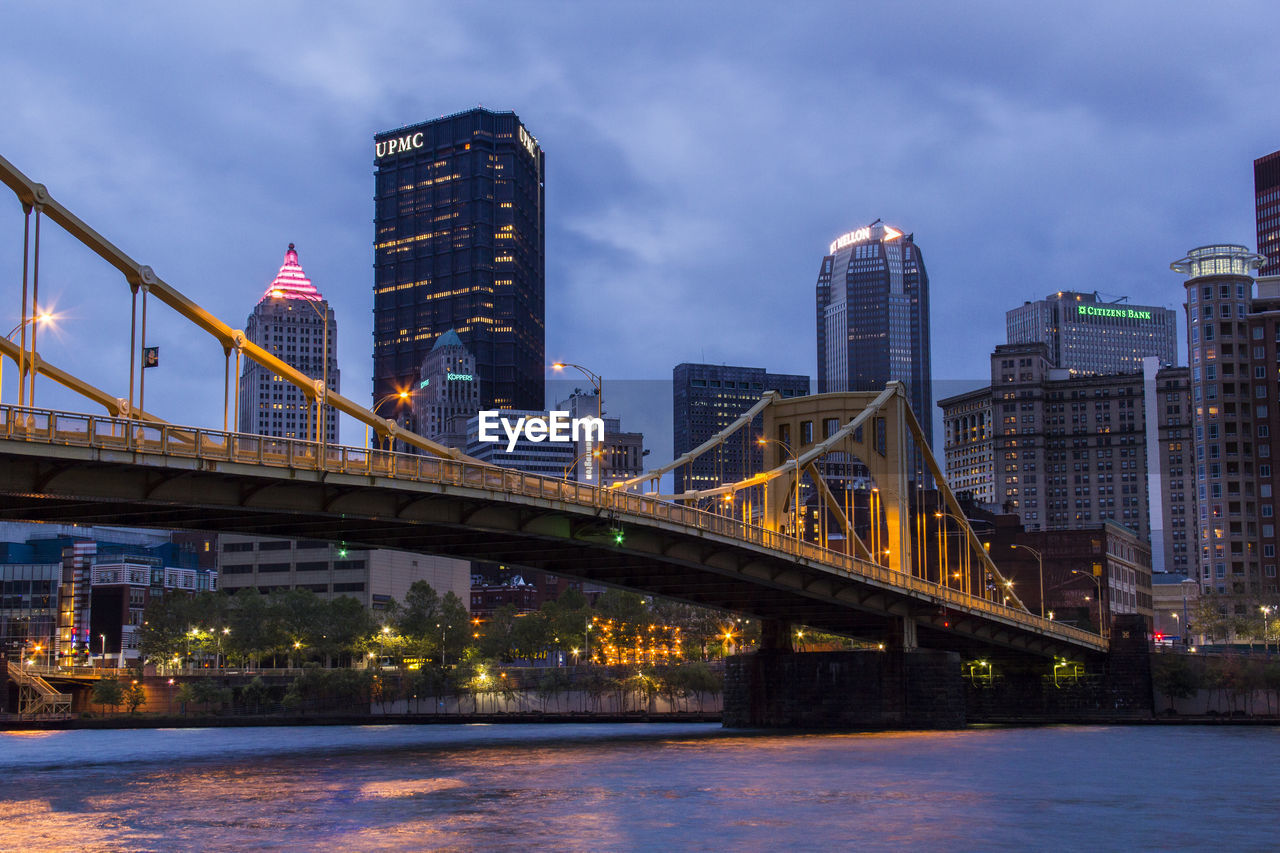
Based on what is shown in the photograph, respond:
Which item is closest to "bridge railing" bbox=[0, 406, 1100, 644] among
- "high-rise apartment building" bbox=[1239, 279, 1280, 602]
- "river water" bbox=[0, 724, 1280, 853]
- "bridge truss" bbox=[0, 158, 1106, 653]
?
"bridge truss" bbox=[0, 158, 1106, 653]

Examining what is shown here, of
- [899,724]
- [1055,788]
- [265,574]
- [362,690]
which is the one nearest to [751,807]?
[1055,788]

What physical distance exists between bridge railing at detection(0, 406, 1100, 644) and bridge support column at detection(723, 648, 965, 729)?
518 centimetres

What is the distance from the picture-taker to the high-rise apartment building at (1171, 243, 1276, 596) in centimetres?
19025

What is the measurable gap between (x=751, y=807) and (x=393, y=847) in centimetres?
1307

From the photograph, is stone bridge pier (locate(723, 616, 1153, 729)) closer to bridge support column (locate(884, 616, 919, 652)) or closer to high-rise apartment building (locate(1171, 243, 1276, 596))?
bridge support column (locate(884, 616, 919, 652))

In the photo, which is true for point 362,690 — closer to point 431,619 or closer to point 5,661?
point 431,619

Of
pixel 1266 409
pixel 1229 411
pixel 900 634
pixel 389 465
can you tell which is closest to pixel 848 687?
pixel 900 634

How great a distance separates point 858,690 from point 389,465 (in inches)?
1537

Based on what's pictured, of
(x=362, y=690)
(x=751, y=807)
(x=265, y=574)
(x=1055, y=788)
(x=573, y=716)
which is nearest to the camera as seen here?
(x=751, y=807)

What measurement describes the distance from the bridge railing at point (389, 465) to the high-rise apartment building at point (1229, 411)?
387ft

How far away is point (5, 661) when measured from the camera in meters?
133

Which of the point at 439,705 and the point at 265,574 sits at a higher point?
the point at 265,574

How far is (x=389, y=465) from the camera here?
6078 cm

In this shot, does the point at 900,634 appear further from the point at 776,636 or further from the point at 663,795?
the point at 663,795
